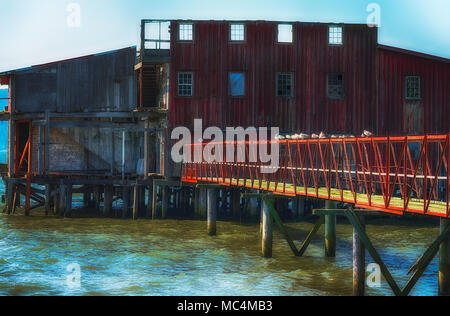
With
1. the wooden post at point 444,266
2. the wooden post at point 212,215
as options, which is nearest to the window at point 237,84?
the wooden post at point 212,215

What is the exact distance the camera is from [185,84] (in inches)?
1329

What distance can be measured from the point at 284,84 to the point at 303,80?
1.11m

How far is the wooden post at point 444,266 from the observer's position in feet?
49.1

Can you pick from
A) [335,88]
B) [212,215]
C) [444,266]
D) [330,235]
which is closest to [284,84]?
[335,88]

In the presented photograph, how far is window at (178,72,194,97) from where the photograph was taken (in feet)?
111

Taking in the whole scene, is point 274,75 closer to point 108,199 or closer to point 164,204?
point 164,204

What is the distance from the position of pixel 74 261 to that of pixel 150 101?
20902mm

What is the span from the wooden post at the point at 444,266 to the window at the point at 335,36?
70.3 feet

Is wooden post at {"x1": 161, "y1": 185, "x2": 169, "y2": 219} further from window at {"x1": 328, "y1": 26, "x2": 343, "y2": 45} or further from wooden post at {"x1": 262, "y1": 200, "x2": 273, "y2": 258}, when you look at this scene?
window at {"x1": 328, "y1": 26, "x2": 343, "y2": 45}

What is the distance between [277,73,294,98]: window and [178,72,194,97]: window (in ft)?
16.3

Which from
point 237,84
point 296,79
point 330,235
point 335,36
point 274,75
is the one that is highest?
point 335,36

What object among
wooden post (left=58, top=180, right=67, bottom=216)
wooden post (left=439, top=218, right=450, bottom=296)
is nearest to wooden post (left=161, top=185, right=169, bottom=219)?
wooden post (left=58, top=180, right=67, bottom=216)

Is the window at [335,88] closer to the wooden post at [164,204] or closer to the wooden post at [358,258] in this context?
the wooden post at [164,204]
